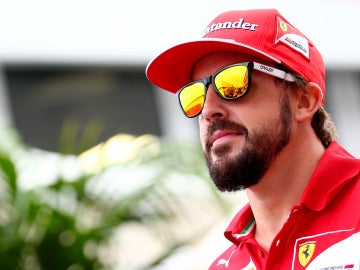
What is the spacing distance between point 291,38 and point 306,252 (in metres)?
0.68

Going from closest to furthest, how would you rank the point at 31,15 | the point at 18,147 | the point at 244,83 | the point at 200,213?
the point at 244,83 → the point at 18,147 → the point at 200,213 → the point at 31,15

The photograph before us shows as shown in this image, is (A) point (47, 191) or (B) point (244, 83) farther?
(A) point (47, 191)

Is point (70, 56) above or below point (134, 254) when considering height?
above

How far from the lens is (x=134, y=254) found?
7566 mm

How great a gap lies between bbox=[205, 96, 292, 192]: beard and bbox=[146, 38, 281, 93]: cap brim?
21cm

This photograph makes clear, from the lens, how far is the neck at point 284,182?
2826 millimetres

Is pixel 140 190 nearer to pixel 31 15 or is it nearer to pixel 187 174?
pixel 187 174

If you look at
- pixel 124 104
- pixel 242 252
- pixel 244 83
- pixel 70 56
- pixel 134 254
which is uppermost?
pixel 244 83

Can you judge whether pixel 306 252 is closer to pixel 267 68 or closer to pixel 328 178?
pixel 328 178

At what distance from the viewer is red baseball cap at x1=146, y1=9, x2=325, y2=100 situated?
9.24 feet

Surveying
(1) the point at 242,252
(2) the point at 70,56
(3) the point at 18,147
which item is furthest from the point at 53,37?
(1) the point at 242,252

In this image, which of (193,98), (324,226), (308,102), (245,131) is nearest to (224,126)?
(245,131)

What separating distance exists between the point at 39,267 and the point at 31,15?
368 centimetres

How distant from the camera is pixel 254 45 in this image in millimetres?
2803
